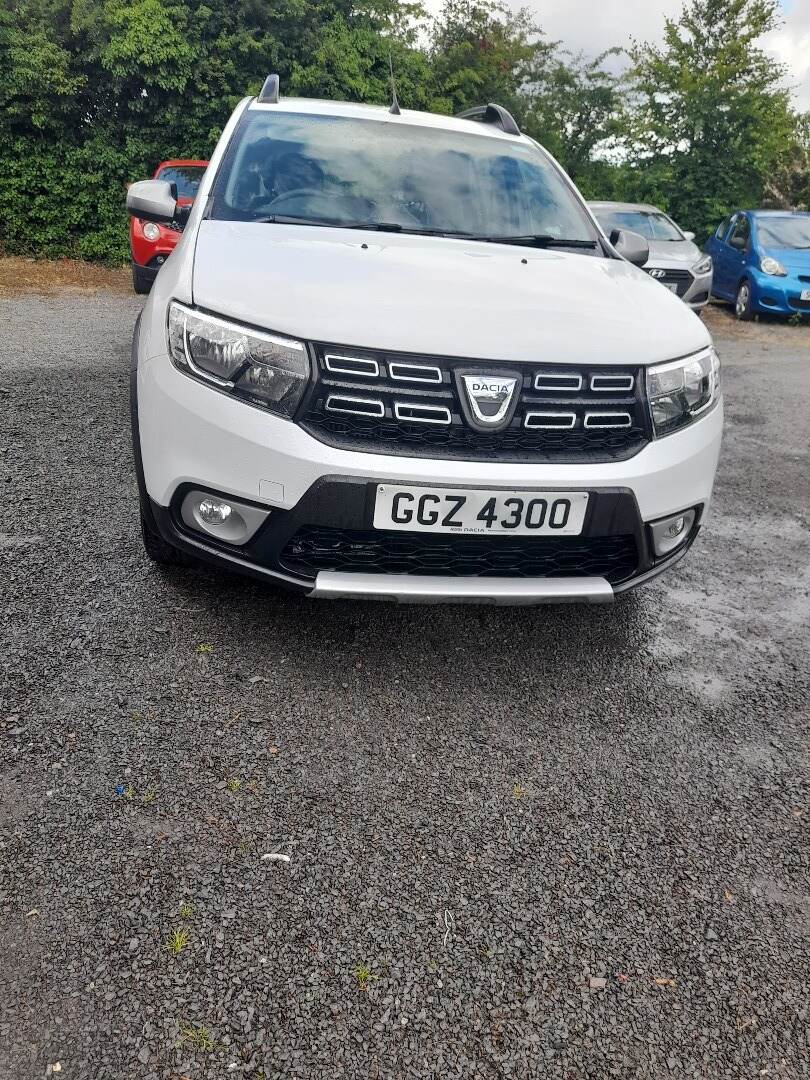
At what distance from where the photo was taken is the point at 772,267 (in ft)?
38.7

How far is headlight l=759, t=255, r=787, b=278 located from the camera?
11703 millimetres

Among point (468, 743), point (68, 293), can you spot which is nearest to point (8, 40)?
point (68, 293)

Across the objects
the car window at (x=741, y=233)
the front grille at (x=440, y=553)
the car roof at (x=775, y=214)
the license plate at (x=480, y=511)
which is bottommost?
the car window at (x=741, y=233)

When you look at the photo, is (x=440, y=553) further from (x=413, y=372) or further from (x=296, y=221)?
(x=296, y=221)

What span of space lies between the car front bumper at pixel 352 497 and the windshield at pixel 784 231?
11058 mm

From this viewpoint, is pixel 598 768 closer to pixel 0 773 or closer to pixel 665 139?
pixel 0 773

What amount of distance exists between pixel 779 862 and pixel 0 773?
200cm

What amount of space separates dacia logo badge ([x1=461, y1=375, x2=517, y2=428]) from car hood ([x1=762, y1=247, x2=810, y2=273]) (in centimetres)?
1115

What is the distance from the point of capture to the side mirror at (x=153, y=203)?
3627 mm

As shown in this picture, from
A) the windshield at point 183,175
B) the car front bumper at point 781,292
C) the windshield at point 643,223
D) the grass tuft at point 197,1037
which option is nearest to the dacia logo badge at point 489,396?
the grass tuft at point 197,1037

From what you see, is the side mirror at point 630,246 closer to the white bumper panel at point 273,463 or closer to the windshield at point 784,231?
the white bumper panel at point 273,463

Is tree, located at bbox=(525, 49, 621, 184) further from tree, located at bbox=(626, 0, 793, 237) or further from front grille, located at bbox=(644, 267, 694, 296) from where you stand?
front grille, located at bbox=(644, 267, 694, 296)

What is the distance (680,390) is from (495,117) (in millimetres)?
2809

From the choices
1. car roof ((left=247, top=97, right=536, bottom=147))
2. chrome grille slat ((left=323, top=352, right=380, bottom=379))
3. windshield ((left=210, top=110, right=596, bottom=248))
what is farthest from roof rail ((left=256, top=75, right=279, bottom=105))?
chrome grille slat ((left=323, top=352, right=380, bottom=379))
